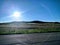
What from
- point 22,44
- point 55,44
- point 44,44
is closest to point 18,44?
point 22,44

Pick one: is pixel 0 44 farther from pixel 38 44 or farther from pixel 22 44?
pixel 38 44

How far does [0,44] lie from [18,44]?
3.17 ft

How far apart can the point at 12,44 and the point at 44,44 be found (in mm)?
1709

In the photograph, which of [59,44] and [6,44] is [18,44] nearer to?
[6,44]

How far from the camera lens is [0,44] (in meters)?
9.05

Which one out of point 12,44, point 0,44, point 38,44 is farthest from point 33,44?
point 0,44

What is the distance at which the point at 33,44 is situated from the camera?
29.6 feet

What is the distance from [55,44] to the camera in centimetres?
901

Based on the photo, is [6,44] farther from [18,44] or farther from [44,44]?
[44,44]

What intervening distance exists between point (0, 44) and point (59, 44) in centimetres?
315

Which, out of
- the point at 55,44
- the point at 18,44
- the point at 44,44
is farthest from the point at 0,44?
the point at 55,44

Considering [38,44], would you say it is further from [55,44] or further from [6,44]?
[6,44]

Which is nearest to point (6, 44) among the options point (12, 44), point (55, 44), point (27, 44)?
point (12, 44)

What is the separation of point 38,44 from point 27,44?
0.59 metres
